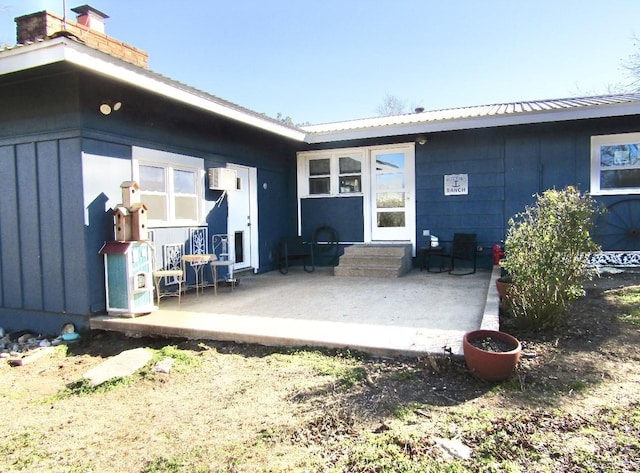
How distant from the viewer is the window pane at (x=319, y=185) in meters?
8.69

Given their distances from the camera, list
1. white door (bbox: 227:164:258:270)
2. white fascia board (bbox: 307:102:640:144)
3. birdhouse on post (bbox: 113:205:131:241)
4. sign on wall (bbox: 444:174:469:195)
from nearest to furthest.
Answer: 1. birdhouse on post (bbox: 113:205:131:241)
2. white fascia board (bbox: 307:102:640:144)
3. white door (bbox: 227:164:258:270)
4. sign on wall (bbox: 444:174:469:195)

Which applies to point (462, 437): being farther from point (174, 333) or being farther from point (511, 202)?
point (511, 202)

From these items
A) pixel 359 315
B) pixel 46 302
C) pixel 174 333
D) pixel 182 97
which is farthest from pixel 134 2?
pixel 359 315

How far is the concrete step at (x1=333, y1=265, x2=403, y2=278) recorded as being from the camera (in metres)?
6.93

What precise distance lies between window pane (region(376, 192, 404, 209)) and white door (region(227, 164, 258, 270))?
2.44 meters

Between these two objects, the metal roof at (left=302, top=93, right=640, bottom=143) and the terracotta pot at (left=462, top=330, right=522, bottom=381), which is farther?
the metal roof at (left=302, top=93, right=640, bottom=143)

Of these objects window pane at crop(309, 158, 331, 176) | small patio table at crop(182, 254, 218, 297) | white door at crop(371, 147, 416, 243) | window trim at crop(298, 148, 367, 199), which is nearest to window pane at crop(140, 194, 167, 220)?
small patio table at crop(182, 254, 218, 297)

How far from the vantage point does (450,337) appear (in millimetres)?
3477

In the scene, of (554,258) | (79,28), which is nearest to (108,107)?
(79,28)

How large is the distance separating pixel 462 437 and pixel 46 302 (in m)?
4.67

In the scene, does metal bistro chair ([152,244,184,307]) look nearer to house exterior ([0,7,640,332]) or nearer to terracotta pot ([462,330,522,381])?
house exterior ([0,7,640,332])

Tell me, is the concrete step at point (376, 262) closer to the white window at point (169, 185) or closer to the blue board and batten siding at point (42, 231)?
the white window at point (169, 185)

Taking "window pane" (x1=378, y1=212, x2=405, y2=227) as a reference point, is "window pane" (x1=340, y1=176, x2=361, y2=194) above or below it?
above

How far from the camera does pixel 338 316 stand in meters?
4.37
